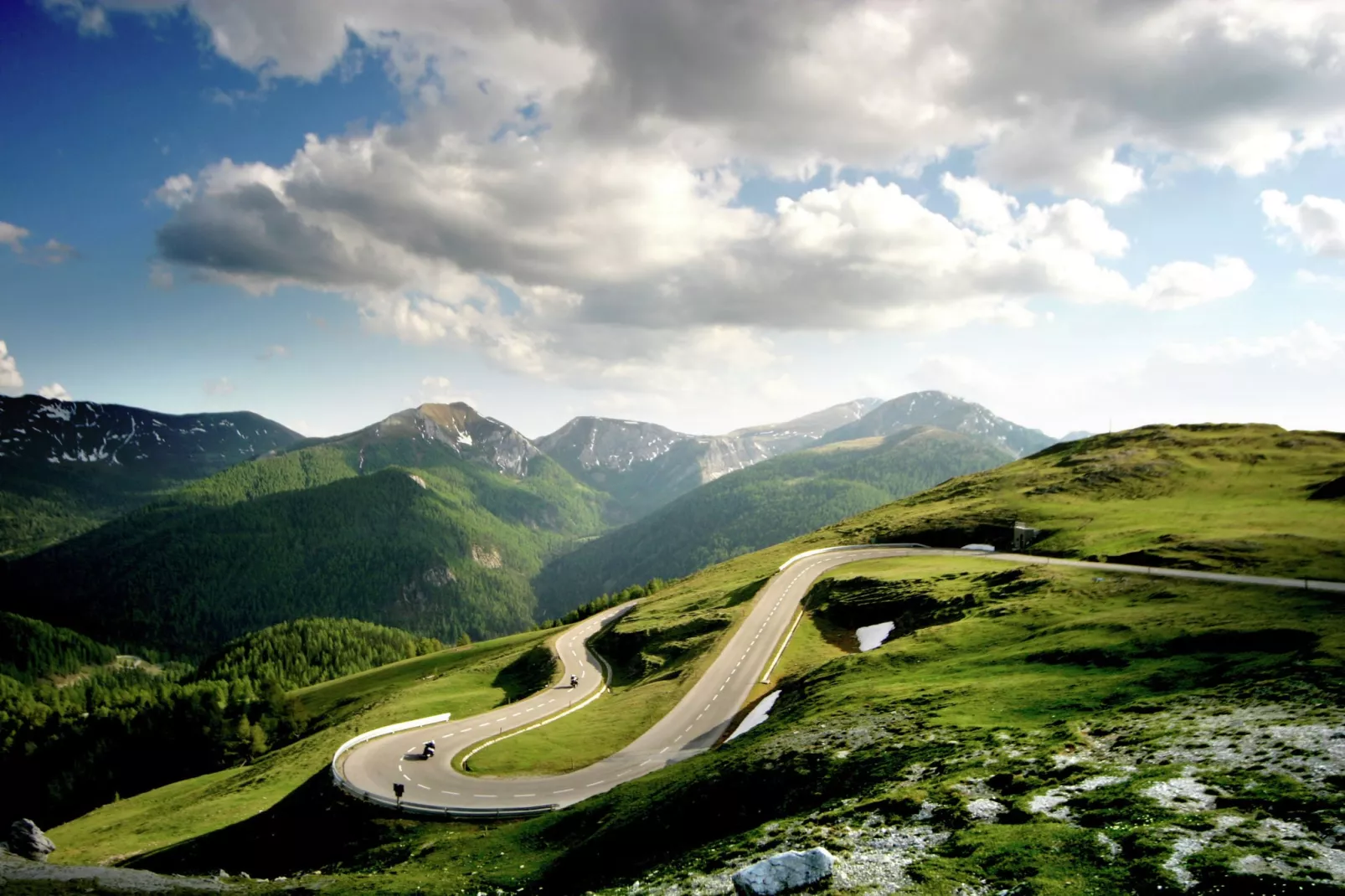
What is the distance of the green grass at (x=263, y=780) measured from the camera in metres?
70.0

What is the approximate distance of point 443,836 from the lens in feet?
155

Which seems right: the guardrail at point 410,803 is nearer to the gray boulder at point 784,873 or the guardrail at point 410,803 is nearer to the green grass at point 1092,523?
the green grass at point 1092,523

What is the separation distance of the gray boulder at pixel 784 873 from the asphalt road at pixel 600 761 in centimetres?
3200

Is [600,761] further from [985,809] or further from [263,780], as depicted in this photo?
[263,780]

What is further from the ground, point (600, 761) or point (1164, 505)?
point (1164, 505)

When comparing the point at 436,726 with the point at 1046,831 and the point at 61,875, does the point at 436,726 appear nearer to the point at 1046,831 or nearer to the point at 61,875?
the point at 61,875

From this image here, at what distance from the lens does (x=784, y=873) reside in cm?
2231

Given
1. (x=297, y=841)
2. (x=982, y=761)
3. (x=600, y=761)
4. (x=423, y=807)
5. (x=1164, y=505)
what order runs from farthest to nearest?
(x=1164, y=505)
(x=600, y=761)
(x=297, y=841)
(x=423, y=807)
(x=982, y=761)

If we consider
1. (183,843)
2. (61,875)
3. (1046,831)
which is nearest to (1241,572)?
(1046,831)

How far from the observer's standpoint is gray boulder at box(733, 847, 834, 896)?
22.1m

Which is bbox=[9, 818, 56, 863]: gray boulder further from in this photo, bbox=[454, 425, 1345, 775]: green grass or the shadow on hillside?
bbox=[454, 425, 1345, 775]: green grass

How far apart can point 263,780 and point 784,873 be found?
8429cm

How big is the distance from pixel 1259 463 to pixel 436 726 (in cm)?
15812

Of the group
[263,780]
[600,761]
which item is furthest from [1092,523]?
[263,780]
